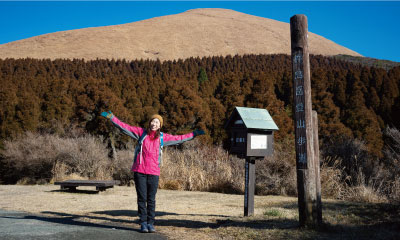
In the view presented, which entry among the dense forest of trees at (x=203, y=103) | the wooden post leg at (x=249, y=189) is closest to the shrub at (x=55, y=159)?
the dense forest of trees at (x=203, y=103)

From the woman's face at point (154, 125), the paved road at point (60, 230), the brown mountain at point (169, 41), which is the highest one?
the brown mountain at point (169, 41)

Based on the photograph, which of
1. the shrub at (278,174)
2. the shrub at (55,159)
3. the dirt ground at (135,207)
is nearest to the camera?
the dirt ground at (135,207)

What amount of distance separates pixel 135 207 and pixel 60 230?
312cm

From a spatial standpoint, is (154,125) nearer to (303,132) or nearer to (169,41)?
(303,132)

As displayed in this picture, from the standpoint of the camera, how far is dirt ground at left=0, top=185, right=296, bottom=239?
6.76 meters

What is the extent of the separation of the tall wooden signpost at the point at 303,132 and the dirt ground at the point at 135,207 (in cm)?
145

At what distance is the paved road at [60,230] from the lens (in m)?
5.66

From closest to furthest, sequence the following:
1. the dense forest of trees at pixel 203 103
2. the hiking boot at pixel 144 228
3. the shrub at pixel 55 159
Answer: the hiking boot at pixel 144 228 < the shrub at pixel 55 159 < the dense forest of trees at pixel 203 103

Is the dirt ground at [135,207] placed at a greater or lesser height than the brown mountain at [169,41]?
lesser

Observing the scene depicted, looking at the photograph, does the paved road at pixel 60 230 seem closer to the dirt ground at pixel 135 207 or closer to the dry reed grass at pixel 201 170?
the dirt ground at pixel 135 207

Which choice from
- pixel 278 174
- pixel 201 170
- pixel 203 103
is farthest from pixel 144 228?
pixel 203 103

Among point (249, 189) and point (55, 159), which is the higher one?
point (55, 159)

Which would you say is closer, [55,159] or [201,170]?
[201,170]

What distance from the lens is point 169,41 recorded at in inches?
3799
